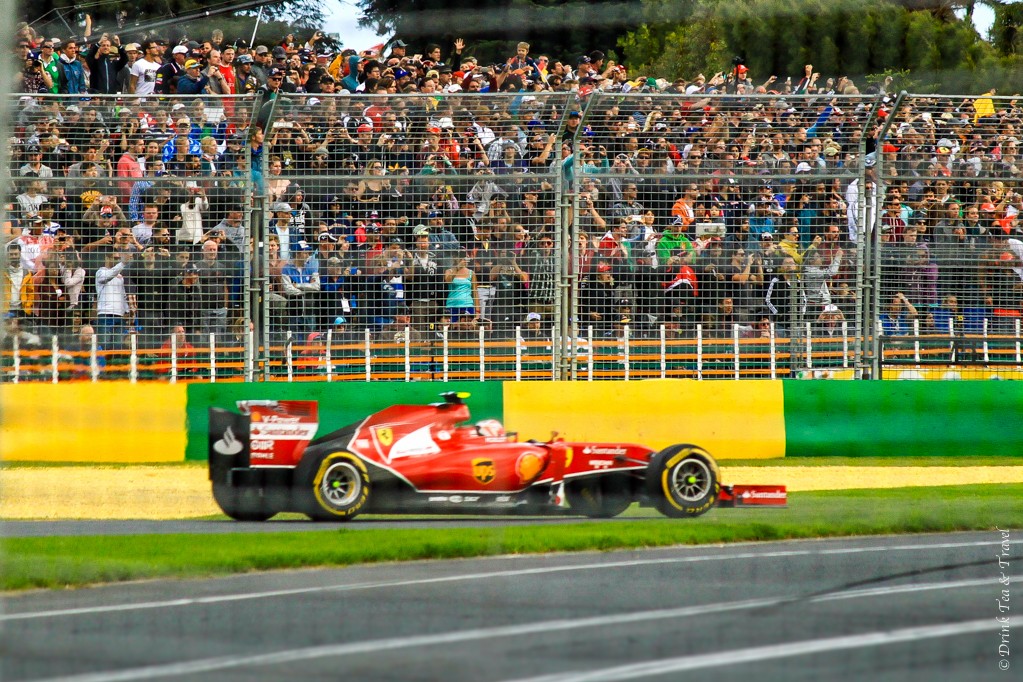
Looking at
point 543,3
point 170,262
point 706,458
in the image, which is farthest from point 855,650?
point 170,262

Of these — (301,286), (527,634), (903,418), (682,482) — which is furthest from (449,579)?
(903,418)

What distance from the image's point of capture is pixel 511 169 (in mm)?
12023

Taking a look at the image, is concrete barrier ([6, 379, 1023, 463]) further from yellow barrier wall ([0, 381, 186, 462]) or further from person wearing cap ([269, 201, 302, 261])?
person wearing cap ([269, 201, 302, 261])

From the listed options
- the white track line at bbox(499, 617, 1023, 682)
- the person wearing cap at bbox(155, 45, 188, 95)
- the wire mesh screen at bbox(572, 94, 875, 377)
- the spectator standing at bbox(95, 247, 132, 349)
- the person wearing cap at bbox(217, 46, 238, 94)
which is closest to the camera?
the white track line at bbox(499, 617, 1023, 682)

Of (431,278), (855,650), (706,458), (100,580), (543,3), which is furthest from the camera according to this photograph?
(431,278)

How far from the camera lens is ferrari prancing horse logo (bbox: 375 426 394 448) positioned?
373 inches

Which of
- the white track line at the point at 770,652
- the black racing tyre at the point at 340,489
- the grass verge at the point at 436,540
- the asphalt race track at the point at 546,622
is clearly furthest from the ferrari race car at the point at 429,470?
the white track line at the point at 770,652

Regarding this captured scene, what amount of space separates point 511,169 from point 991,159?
165 inches

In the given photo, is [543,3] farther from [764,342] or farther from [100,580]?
[100,580]

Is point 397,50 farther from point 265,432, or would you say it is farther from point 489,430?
point 265,432

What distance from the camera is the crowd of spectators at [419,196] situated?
11812 millimetres

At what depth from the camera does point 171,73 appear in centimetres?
1161

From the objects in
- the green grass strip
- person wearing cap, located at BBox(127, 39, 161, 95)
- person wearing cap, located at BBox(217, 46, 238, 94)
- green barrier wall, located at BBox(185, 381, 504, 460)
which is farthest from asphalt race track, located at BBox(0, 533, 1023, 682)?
person wearing cap, located at BBox(127, 39, 161, 95)

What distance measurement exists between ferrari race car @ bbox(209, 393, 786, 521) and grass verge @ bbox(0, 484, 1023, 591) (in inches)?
9.0
